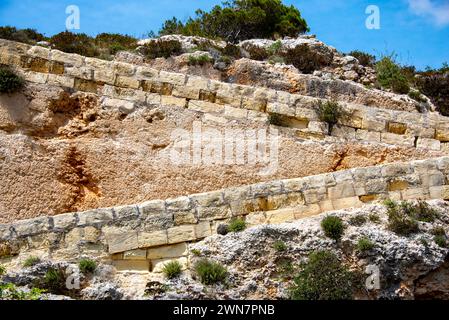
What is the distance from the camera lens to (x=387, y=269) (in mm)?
7605

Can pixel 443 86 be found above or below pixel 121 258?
above

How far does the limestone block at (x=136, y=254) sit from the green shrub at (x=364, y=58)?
11.0 metres

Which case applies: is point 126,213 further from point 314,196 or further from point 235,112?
point 235,112

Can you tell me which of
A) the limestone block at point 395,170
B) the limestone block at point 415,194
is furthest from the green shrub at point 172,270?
the limestone block at point 415,194

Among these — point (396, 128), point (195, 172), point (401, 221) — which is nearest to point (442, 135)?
point (396, 128)

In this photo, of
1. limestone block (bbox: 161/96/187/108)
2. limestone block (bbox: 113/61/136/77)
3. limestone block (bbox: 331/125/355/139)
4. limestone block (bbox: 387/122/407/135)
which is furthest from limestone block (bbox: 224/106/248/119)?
limestone block (bbox: 387/122/407/135)

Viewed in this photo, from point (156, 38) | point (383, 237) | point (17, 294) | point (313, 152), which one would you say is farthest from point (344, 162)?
point (156, 38)

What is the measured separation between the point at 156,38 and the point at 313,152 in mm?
7153

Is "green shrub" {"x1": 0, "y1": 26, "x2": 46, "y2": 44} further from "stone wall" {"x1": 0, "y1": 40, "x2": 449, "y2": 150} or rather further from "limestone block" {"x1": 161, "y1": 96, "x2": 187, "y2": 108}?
"limestone block" {"x1": 161, "y1": 96, "x2": 187, "y2": 108}

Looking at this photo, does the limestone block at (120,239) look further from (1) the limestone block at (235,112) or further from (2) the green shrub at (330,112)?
(2) the green shrub at (330,112)

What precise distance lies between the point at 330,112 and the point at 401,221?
12.7 feet

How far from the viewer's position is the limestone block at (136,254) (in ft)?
26.5

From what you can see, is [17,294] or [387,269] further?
[387,269]

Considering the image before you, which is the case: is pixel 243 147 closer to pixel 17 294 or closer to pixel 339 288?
pixel 339 288
